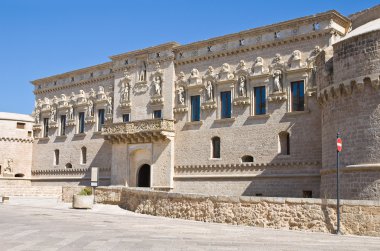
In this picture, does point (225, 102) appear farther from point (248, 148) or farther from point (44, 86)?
point (44, 86)

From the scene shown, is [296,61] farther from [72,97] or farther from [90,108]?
[72,97]

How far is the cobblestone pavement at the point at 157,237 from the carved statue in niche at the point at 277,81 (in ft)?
40.7

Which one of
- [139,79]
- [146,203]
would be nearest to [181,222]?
[146,203]

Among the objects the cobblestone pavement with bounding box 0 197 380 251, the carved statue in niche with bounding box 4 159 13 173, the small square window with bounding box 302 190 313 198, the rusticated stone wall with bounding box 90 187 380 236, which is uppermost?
the carved statue in niche with bounding box 4 159 13 173

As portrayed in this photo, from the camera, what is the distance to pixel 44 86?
46.2 meters

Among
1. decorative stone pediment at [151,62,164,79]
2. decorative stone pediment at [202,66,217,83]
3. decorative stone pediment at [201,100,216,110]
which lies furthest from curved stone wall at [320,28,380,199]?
decorative stone pediment at [151,62,164,79]

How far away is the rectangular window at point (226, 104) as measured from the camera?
3131 cm

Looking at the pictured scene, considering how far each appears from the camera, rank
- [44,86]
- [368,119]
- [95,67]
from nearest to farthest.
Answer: [368,119]
[95,67]
[44,86]

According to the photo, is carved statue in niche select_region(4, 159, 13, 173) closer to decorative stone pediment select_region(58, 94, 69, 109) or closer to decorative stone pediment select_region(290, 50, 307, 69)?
decorative stone pediment select_region(58, 94, 69, 109)

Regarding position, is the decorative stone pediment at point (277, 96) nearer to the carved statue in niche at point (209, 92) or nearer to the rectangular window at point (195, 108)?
the carved statue in niche at point (209, 92)

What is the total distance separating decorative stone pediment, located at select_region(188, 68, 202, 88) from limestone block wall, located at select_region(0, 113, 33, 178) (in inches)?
804

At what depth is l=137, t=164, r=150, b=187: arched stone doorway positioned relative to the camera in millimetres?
36219

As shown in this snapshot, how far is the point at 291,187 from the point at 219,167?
5.23 metres

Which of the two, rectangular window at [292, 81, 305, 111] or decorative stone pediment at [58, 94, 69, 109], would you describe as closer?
rectangular window at [292, 81, 305, 111]
